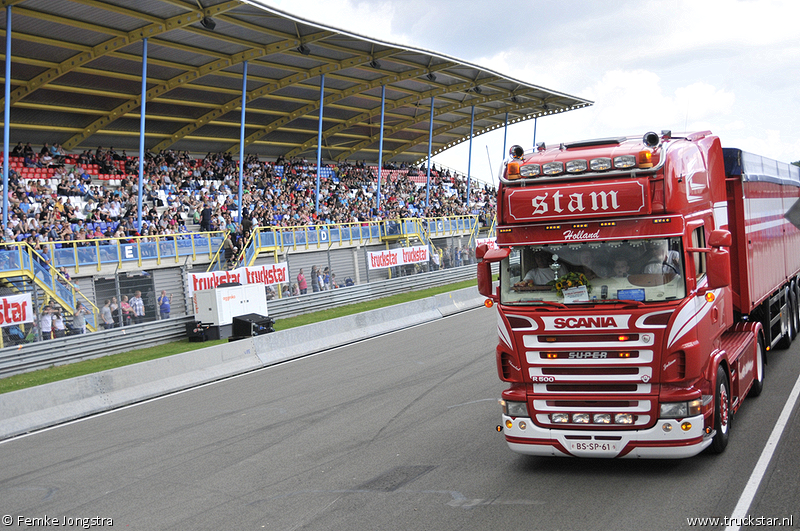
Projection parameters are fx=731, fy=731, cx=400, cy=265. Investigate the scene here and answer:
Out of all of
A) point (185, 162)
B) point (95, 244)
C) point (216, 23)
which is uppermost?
point (216, 23)

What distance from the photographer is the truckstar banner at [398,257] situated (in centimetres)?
2928

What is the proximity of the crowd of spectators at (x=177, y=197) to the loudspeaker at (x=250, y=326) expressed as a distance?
5518 millimetres

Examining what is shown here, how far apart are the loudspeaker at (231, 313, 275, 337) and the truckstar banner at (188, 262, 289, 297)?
282cm

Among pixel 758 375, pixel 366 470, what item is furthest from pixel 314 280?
pixel 366 470

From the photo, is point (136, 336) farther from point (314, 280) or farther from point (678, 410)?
point (678, 410)

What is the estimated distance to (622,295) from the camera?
745 centimetres

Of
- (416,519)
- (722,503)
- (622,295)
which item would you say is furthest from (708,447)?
(416,519)

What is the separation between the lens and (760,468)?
7430 mm

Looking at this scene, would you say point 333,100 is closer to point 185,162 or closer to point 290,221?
point 185,162

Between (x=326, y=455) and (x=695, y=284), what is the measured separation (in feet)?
15.9

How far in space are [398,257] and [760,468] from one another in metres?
23.9

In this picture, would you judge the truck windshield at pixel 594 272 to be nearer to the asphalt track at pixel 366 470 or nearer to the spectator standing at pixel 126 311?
the asphalt track at pixel 366 470

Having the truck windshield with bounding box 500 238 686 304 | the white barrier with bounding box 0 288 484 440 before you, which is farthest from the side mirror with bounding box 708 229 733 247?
the white barrier with bounding box 0 288 484 440

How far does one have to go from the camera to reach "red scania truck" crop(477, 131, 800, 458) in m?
7.24
